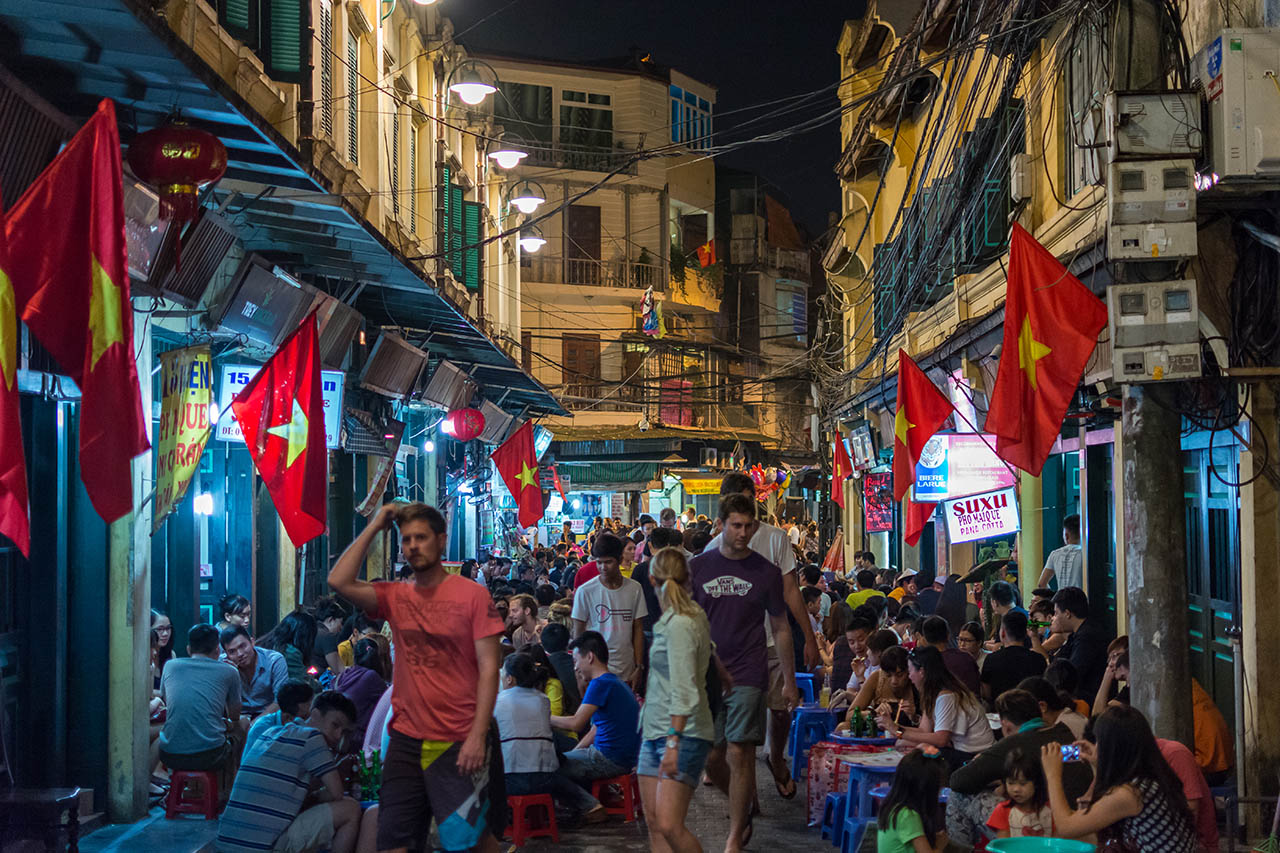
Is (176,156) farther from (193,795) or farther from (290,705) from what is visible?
(193,795)

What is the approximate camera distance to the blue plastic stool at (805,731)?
1187cm

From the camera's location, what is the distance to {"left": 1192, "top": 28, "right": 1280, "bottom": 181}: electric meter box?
8.65 meters

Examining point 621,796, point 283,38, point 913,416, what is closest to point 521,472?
point 913,416

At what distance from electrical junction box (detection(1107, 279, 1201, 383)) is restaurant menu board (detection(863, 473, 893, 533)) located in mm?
17447

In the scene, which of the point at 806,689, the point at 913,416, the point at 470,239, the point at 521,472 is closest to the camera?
the point at 806,689

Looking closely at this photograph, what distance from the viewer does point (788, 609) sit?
9492 mm

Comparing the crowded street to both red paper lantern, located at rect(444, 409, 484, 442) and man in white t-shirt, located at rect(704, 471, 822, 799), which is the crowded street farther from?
red paper lantern, located at rect(444, 409, 484, 442)

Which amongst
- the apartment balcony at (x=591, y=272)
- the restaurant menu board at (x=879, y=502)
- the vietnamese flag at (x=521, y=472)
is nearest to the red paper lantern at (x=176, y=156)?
the vietnamese flag at (x=521, y=472)

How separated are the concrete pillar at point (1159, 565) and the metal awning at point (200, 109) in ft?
17.7

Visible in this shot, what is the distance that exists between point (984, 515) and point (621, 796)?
7.37m

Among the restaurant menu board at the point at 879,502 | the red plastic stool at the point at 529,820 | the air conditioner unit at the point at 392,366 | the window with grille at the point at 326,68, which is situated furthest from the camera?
the restaurant menu board at the point at 879,502

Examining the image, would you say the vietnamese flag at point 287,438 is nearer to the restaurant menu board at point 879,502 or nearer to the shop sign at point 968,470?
the shop sign at point 968,470

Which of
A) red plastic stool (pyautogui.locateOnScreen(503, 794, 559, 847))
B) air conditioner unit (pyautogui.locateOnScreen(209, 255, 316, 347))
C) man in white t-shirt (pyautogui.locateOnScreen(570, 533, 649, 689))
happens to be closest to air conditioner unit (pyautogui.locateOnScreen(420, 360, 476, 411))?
air conditioner unit (pyautogui.locateOnScreen(209, 255, 316, 347))

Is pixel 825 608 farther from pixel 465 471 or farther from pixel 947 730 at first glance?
pixel 465 471
